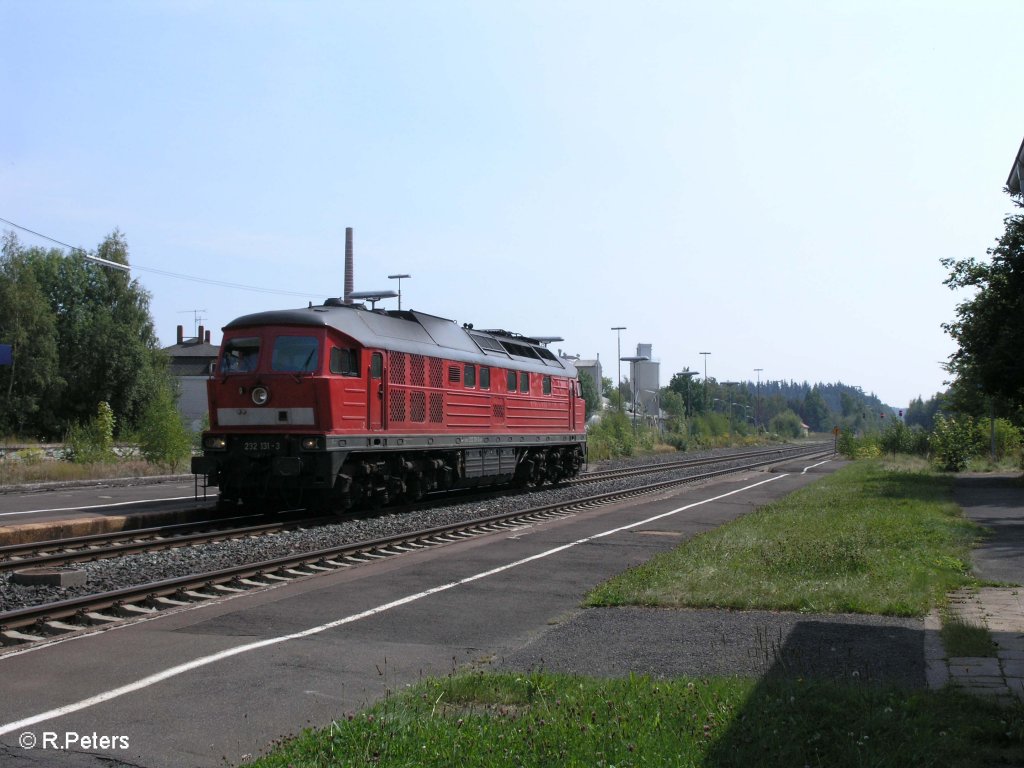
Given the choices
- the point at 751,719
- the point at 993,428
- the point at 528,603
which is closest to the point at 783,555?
the point at 528,603

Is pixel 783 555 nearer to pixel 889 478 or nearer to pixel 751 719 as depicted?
pixel 751 719

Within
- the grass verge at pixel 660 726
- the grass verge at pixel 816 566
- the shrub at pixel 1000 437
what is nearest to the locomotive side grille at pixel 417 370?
the grass verge at pixel 816 566

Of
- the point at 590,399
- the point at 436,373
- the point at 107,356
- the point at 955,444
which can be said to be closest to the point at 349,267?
the point at 436,373

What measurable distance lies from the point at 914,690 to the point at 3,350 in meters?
27.8

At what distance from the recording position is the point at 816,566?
12148 millimetres

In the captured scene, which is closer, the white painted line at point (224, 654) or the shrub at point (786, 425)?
the white painted line at point (224, 654)

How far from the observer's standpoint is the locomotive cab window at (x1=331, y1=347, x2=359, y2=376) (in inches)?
704

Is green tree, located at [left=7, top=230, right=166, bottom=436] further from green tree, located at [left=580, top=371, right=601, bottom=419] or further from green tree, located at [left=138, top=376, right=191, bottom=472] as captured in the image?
green tree, located at [left=580, top=371, right=601, bottom=419]

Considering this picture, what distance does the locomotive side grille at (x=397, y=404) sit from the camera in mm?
19422

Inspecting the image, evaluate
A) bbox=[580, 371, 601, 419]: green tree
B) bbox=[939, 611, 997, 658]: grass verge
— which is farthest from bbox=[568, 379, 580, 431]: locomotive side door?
bbox=[580, 371, 601, 419]: green tree

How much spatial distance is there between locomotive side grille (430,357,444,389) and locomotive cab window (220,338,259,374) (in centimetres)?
426

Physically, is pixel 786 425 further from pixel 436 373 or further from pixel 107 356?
pixel 436 373

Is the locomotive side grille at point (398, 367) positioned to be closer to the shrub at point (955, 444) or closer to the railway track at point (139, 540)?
the railway track at point (139, 540)

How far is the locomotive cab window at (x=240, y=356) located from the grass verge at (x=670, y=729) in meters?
12.4
